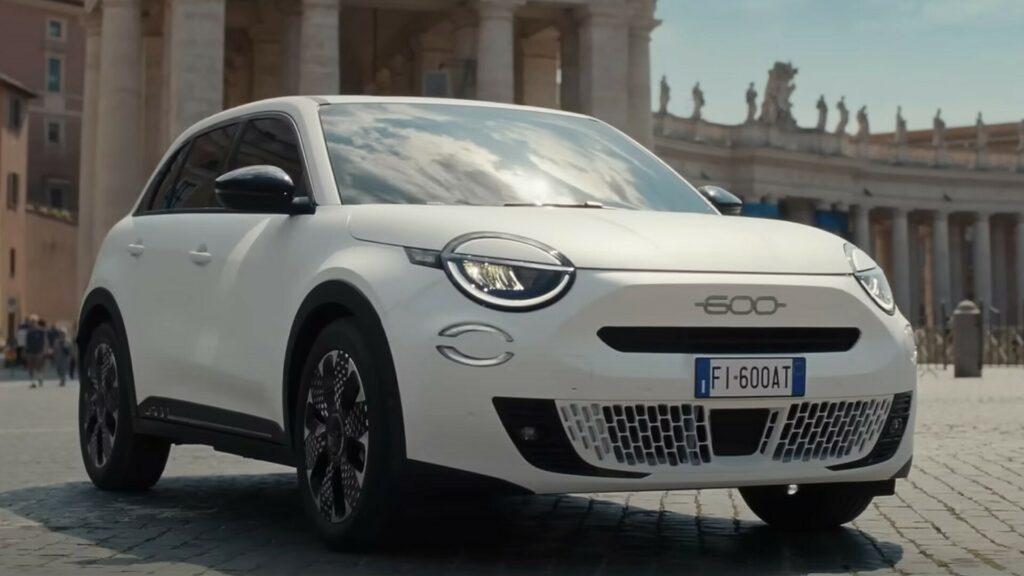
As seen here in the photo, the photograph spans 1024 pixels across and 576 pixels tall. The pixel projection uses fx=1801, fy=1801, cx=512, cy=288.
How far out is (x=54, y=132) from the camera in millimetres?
87562

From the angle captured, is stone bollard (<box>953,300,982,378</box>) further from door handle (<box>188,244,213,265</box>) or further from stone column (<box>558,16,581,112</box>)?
door handle (<box>188,244,213,265</box>)

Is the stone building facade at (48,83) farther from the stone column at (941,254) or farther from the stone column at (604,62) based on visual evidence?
the stone column at (941,254)

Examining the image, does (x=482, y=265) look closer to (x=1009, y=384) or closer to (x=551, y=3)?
(x=1009, y=384)

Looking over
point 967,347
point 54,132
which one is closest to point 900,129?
point 54,132

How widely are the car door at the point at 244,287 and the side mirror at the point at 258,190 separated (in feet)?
0.35

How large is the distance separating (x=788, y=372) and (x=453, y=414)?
A: 1.15 m

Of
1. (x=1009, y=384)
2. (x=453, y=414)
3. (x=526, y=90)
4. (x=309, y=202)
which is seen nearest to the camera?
(x=453, y=414)

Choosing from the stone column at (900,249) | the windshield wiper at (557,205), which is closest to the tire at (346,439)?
the windshield wiper at (557,205)

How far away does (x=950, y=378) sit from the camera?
1304 inches

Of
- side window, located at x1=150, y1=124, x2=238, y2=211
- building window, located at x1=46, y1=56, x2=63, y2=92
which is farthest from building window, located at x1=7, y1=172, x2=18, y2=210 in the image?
side window, located at x1=150, y1=124, x2=238, y2=211

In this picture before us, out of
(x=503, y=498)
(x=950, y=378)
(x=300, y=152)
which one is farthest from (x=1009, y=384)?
(x=300, y=152)

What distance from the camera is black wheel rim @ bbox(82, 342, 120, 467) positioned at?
8.82 metres

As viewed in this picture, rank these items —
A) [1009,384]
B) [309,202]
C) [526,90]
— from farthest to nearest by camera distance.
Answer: [526,90] → [1009,384] → [309,202]

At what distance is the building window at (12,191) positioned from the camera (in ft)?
235
